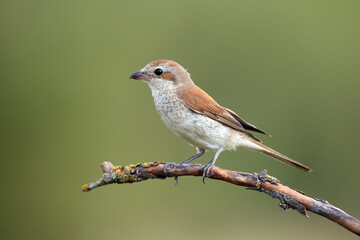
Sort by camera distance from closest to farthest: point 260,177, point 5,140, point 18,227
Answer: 1. point 260,177
2. point 18,227
3. point 5,140

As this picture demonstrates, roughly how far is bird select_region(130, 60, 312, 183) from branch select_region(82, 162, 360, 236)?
2.42 feet

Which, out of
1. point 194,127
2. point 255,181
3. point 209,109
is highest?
point 209,109

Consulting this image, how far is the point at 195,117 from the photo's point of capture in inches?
148

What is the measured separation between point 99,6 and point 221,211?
3.34 m

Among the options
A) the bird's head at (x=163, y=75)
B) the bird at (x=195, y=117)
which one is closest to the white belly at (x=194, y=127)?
the bird at (x=195, y=117)

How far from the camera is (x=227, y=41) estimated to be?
647cm

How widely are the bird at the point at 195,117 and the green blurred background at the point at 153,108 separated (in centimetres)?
151

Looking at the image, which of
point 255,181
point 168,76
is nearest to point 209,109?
point 168,76

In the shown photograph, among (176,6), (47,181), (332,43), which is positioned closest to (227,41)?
(176,6)

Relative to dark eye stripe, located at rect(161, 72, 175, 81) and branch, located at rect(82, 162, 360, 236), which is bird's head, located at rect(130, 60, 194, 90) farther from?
branch, located at rect(82, 162, 360, 236)

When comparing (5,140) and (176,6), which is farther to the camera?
(176,6)

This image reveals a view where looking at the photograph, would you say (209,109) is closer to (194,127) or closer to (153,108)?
(194,127)

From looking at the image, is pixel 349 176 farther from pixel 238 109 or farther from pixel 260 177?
pixel 260 177

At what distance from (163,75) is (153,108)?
6.84ft
